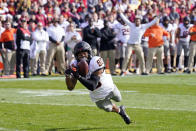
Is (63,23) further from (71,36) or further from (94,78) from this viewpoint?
(94,78)

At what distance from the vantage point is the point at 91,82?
7590 millimetres

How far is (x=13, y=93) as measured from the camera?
1348 centimetres

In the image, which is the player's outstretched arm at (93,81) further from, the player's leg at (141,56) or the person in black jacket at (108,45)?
the person in black jacket at (108,45)

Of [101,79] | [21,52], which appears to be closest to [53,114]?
[101,79]

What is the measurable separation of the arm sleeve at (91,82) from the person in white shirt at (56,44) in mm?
12450

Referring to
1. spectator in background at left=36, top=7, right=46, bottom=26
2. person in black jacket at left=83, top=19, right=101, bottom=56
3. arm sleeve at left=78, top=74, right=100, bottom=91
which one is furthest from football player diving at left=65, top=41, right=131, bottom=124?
spectator in background at left=36, top=7, right=46, bottom=26

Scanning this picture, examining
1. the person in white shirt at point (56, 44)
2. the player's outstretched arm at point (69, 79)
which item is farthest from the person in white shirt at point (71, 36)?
the player's outstretched arm at point (69, 79)

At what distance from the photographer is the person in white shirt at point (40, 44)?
2003cm

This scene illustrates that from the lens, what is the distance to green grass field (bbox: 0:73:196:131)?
26.8 ft

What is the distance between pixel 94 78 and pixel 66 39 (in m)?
13.3

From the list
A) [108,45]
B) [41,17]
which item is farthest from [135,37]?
[41,17]

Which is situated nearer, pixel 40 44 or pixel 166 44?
pixel 40 44

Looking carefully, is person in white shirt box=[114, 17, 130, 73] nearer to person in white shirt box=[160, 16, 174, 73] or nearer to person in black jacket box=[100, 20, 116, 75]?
person in black jacket box=[100, 20, 116, 75]

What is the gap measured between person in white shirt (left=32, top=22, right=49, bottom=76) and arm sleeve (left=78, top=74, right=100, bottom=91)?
12.4m
